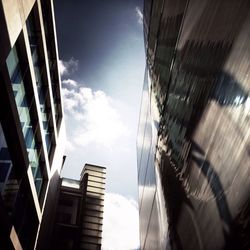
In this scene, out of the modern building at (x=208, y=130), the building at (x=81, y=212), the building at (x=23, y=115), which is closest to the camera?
the modern building at (x=208, y=130)

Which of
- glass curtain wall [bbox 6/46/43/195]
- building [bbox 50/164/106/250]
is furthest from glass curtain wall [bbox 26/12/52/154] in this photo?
building [bbox 50/164/106/250]

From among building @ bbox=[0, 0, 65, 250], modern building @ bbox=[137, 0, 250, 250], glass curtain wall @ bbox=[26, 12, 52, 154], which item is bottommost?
modern building @ bbox=[137, 0, 250, 250]

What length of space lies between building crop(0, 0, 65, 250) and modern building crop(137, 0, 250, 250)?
7.60m

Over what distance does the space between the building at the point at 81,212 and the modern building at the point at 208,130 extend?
25523 millimetres

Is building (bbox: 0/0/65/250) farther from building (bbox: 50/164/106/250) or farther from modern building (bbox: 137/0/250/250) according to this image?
building (bbox: 50/164/106/250)

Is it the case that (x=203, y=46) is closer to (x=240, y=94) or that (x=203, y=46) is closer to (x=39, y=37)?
(x=240, y=94)

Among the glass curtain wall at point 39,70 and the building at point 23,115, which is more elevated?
the glass curtain wall at point 39,70

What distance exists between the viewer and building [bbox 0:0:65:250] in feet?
39.1

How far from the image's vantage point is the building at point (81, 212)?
29.7 meters

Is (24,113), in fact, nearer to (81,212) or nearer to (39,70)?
(39,70)

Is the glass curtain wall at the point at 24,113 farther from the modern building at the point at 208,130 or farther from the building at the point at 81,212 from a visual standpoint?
the building at the point at 81,212

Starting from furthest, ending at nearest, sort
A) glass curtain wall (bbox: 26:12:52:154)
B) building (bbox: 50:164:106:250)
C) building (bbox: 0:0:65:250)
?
1. building (bbox: 50:164:106:250)
2. glass curtain wall (bbox: 26:12:52:154)
3. building (bbox: 0:0:65:250)

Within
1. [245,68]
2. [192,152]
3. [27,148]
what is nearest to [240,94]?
[245,68]

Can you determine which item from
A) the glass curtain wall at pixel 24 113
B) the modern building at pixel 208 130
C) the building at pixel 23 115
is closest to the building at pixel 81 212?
the building at pixel 23 115
